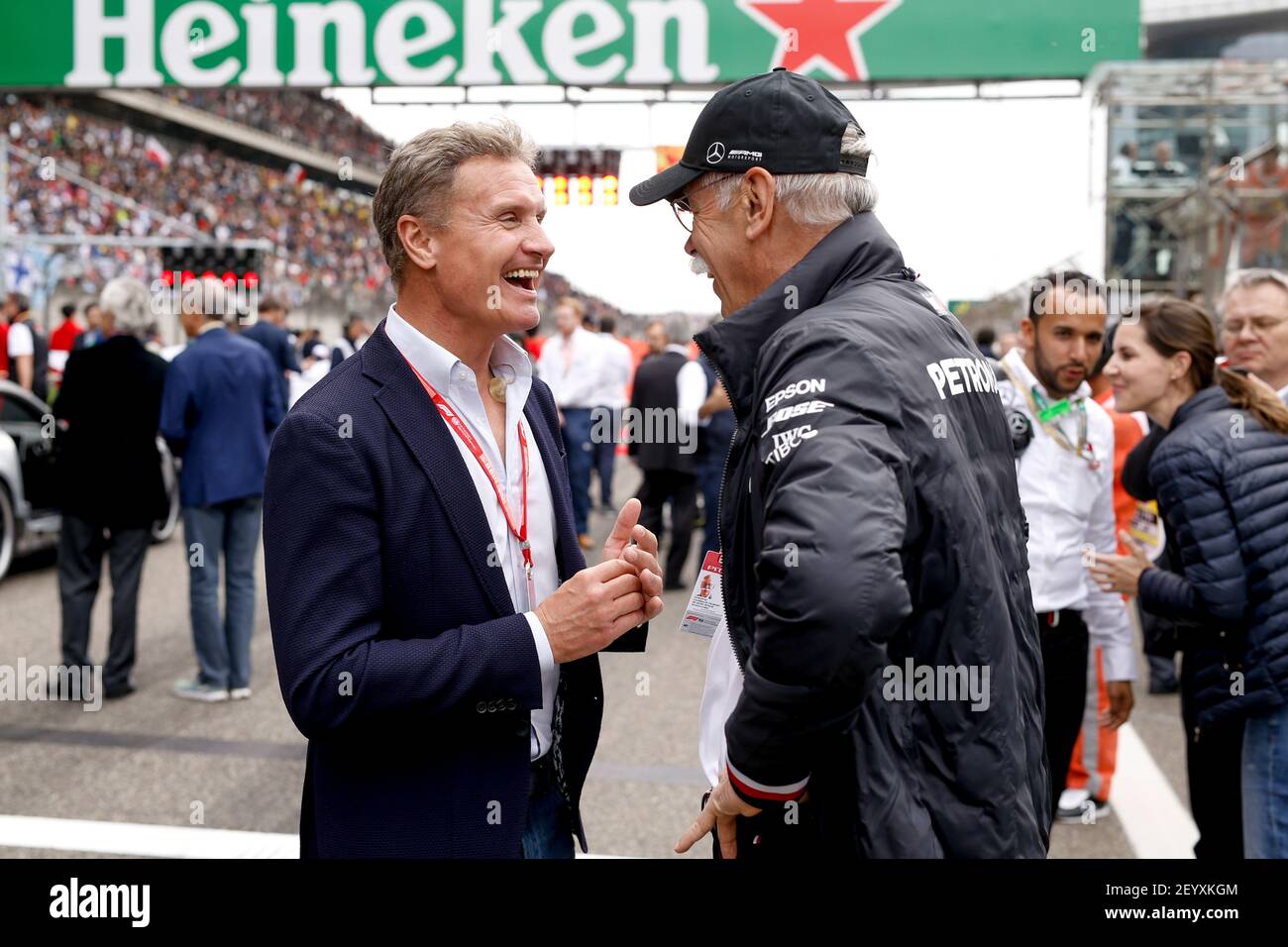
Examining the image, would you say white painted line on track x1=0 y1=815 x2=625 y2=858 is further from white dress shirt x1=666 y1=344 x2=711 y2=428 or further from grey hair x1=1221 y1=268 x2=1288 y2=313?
white dress shirt x1=666 y1=344 x2=711 y2=428

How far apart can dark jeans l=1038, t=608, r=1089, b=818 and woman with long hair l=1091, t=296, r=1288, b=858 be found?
68 centimetres

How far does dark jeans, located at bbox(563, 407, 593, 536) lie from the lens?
987cm

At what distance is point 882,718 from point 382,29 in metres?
10.8

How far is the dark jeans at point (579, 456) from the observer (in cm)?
987

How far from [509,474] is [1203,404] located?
1953 millimetres

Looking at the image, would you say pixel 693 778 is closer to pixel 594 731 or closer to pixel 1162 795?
pixel 1162 795

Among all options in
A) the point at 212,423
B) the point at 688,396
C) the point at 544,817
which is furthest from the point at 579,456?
the point at 544,817

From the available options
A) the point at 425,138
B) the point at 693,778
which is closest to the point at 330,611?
the point at 425,138

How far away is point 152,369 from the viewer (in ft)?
19.9

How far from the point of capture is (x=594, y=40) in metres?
10.9

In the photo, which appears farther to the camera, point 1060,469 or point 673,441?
point 673,441

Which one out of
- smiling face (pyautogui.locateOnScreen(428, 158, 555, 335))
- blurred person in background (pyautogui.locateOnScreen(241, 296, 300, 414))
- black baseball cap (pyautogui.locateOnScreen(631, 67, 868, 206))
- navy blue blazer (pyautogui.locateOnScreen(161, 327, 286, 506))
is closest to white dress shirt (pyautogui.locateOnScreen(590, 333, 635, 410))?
blurred person in background (pyautogui.locateOnScreen(241, 296, 300, 414))

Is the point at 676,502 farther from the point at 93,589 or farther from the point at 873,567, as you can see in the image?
the point at 873,567

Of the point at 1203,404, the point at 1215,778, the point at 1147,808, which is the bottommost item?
the point at 1147,808
